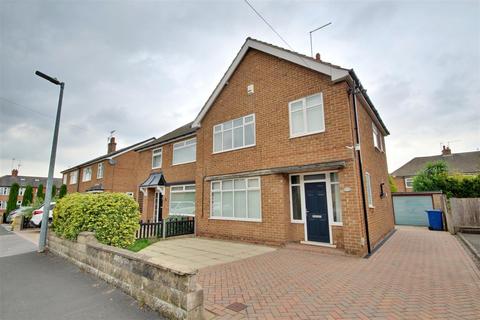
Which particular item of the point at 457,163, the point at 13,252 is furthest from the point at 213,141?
the point at 457,163

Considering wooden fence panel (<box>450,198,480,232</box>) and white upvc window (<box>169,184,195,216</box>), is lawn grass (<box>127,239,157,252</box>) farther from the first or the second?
wooden fence panel (<box>450,198,480,232</box>)

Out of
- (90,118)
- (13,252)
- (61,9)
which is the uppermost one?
(61,9)

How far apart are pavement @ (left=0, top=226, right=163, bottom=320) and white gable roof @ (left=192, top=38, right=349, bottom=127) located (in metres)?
8.37

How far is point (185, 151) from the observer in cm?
1472

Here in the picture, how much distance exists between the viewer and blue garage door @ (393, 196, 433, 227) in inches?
629

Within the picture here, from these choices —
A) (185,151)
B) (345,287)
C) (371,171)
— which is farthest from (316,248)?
(185,151)

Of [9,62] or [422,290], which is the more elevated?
[9,62]

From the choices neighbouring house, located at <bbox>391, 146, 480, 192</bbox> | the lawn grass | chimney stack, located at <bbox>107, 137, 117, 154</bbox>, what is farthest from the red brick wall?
neighbouring house, located at <bbox>391, 146, 480, 192</bbox>

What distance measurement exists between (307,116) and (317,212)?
3579 millimetres

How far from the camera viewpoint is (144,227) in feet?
34.8

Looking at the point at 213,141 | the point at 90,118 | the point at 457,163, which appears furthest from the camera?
the point at 457,163

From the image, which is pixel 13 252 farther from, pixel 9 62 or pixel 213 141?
pixel 213 141

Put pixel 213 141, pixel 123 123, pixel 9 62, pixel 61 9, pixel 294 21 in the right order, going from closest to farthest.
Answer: pixel 294 21 → pixel 61 9 → pixel 9 62 → pixel 213 141 → pixel 123 123

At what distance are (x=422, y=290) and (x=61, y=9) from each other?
12.7m
